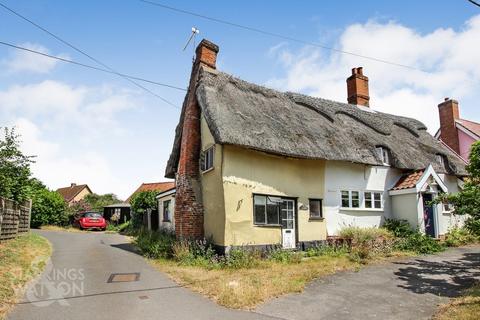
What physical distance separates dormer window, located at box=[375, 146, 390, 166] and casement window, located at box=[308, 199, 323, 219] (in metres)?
4.97

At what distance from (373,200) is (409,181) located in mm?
2125

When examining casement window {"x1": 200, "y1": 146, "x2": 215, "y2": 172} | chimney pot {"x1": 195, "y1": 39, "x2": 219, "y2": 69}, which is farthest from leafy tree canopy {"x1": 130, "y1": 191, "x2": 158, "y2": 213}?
chimney pot {"x1": 195, "y1": 39, "x2": 219, "y2": 69}

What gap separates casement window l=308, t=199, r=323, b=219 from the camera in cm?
1548

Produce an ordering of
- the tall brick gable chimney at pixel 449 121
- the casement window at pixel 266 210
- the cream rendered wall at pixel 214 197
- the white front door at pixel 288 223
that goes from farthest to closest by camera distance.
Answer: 1. the tall brick gable chimney at pixel 449 121
2. the white front door at pixel 288 223
3. the casement window at pixel 266 210
4. the cream rendered wall at pixel 214 197

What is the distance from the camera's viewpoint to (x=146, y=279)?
1035 cm

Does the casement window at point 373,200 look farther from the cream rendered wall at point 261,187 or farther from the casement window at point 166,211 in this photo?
the casement window at point 166,211

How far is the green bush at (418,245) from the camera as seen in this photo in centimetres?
1502

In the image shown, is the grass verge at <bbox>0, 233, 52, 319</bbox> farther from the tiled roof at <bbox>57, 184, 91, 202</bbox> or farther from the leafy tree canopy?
the tiled roof at <bbox>57, 184, 91, 202</bbox>

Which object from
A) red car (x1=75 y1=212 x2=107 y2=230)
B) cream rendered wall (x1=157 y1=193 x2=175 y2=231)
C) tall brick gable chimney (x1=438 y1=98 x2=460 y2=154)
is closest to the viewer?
cream rendered wall (x1=157 y1=193 x2=175 y2=231)

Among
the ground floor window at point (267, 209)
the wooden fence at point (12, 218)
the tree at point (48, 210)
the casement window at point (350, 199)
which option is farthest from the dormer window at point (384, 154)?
the tree at point (48, 210)

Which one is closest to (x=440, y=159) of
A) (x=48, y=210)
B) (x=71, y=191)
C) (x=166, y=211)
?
(x=166, y=211)

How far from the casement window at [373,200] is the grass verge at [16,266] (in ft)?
46.7

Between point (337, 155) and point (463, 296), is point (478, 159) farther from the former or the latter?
point (337, 155)

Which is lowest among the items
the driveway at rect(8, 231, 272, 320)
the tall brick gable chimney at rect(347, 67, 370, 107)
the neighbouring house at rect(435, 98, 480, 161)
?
the driveway at rect(8, 231, 272, 320)
